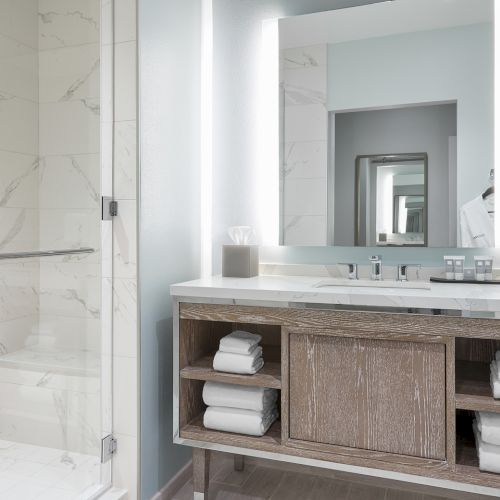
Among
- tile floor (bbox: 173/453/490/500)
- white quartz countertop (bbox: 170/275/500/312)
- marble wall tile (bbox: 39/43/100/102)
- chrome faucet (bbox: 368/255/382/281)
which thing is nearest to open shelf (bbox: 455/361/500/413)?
white quartz countertop (bbox: 170/275/500/312)

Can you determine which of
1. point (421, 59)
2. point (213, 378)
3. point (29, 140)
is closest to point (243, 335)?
point (213, 378)

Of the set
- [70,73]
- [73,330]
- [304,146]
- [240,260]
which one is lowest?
[73,330]

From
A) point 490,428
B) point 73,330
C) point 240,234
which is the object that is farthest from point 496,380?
point 73,330

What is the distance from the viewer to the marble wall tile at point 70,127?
60.3 inches

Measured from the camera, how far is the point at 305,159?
219 centimetres

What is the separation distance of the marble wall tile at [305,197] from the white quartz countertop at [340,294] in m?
0.40

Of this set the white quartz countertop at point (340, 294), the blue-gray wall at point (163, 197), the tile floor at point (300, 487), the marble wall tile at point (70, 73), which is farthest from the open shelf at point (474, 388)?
the marble wall tile at point (70, 73)

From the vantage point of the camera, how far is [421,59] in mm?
2016

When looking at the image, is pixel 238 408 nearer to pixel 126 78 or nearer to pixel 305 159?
pixel 305 159

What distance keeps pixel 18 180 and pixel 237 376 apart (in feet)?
3.03

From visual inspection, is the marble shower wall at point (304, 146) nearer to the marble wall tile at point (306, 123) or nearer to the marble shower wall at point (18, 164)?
the marble wall tile at point (306, 123)

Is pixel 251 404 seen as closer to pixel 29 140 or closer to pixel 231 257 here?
pixel 231 257

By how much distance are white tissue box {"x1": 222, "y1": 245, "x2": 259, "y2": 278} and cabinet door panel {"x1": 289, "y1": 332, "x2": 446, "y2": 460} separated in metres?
0.45

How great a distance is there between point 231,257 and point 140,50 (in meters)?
0.83
